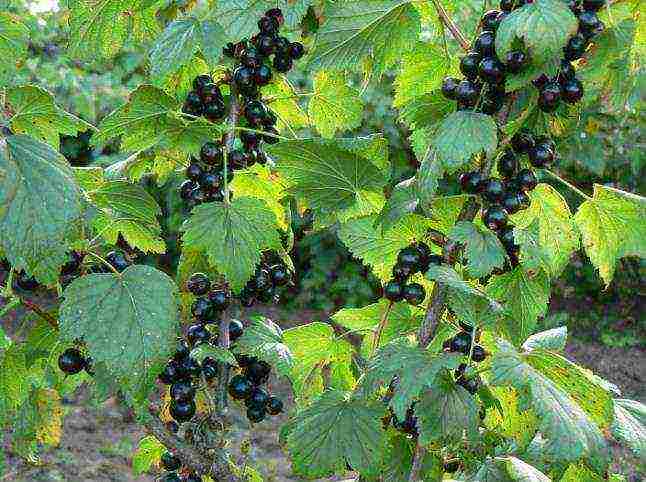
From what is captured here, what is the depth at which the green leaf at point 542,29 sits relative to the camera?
3.23ft

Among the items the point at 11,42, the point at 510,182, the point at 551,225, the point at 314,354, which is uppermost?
the point at 11,42

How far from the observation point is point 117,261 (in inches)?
50.0

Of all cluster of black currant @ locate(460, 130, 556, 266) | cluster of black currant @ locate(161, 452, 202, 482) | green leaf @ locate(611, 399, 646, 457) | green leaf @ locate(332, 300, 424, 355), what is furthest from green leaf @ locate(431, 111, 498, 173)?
cluster of black currant @ locate(161, 452, 202, 482)

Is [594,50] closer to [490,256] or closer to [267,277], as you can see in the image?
[490,256]

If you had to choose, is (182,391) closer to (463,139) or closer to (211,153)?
(211,153)

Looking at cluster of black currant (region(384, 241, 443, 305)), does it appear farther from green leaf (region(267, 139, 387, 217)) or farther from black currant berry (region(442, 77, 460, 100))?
black currant berry (region(442, 77, 460, 100))

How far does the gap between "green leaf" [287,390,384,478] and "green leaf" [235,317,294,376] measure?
3.8 inches

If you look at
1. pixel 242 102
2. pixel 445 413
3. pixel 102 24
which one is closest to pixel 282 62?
pixel 242 102

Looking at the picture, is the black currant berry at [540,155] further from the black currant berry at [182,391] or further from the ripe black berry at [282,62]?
the black currant berry at [182,391]

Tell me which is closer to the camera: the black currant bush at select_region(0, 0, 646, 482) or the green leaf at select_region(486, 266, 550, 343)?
the black currant bush at select_region(0, 0, 646, 482)

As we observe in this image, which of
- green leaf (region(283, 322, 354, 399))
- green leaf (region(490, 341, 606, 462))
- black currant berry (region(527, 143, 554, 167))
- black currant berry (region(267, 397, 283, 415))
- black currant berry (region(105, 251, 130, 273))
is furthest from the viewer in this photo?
green leaf (region(283, 322, 354, 399))

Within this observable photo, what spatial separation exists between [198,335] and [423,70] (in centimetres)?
61

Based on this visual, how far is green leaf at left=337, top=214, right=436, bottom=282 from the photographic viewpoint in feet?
4.22

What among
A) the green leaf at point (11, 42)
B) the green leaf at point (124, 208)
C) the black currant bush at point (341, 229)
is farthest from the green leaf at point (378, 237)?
the green leaf at point (11, 42)
